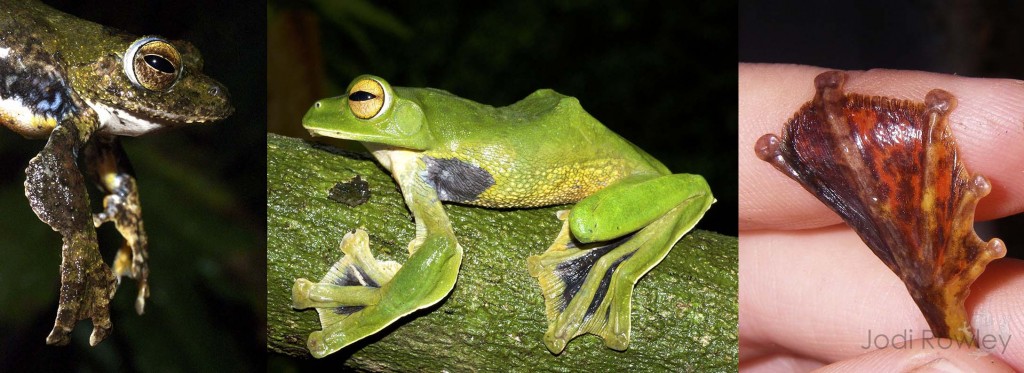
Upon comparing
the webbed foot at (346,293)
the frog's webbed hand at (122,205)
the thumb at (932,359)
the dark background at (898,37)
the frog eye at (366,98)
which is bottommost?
the thumb at (932,359)

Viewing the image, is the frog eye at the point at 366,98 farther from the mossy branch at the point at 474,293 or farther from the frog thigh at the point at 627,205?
the frog thigh at the point at 627,205

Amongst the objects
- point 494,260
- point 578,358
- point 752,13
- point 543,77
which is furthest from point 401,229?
point 543,77

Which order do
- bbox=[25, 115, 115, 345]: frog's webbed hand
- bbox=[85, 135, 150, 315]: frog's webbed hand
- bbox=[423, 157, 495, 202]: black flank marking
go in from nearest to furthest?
bbox=[25, 115, 115, 345]: frog's webbed hand < bbox=[85, 135, 150, 315]: frog's webbed hand < bbox=[423, 157, 495, 202]: black flank marking

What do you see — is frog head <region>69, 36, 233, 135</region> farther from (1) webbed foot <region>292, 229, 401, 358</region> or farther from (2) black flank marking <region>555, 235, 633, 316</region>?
(2) black flank marking <region>555, 235, 633, 316</region>

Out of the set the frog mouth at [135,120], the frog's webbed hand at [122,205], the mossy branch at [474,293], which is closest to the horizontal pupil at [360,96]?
the mossy branch at [474,293]

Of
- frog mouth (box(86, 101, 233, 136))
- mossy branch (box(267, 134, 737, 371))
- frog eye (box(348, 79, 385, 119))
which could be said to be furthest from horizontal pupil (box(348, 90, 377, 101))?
frog mouth (box(86, 101, 233, 136))

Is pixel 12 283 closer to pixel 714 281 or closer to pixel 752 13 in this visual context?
pixel 714 281

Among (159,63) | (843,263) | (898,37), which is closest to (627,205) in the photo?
(843,263)
